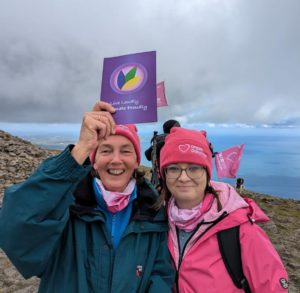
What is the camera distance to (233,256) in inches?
120

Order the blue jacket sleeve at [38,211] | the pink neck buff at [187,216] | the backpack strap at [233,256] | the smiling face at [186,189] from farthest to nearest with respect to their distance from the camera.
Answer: the smiling face at [186,189] → the pink neck buff at [187,216] → the backpack strap at [233,256] → the blue jacket sleeve at [38,211]

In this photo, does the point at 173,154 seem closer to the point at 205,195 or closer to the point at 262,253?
the point at 205,195

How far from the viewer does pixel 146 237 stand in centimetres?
303

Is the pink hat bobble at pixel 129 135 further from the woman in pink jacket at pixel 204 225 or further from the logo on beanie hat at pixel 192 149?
the logo on beanie hat at pixel 192 149

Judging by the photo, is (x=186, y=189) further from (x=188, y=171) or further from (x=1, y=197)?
(x=1, y=197)

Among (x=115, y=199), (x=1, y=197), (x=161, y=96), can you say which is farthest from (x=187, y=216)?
(x=1, y=197)

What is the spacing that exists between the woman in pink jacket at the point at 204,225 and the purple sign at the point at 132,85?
892 millimetres

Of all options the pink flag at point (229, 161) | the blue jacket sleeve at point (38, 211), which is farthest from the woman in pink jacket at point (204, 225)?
the pink flag at point (229, 161)

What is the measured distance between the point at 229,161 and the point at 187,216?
1009cm

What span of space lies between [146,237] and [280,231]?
10.2m

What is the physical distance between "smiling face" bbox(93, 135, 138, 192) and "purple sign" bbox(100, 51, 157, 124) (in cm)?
46

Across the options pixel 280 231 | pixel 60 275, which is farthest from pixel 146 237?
pixel 280 231

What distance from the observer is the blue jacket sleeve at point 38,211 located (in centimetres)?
237

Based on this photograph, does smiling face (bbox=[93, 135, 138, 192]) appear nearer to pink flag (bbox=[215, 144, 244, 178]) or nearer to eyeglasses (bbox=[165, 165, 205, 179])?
eyeglasses (bbox=[165, 165, 205, 179])
